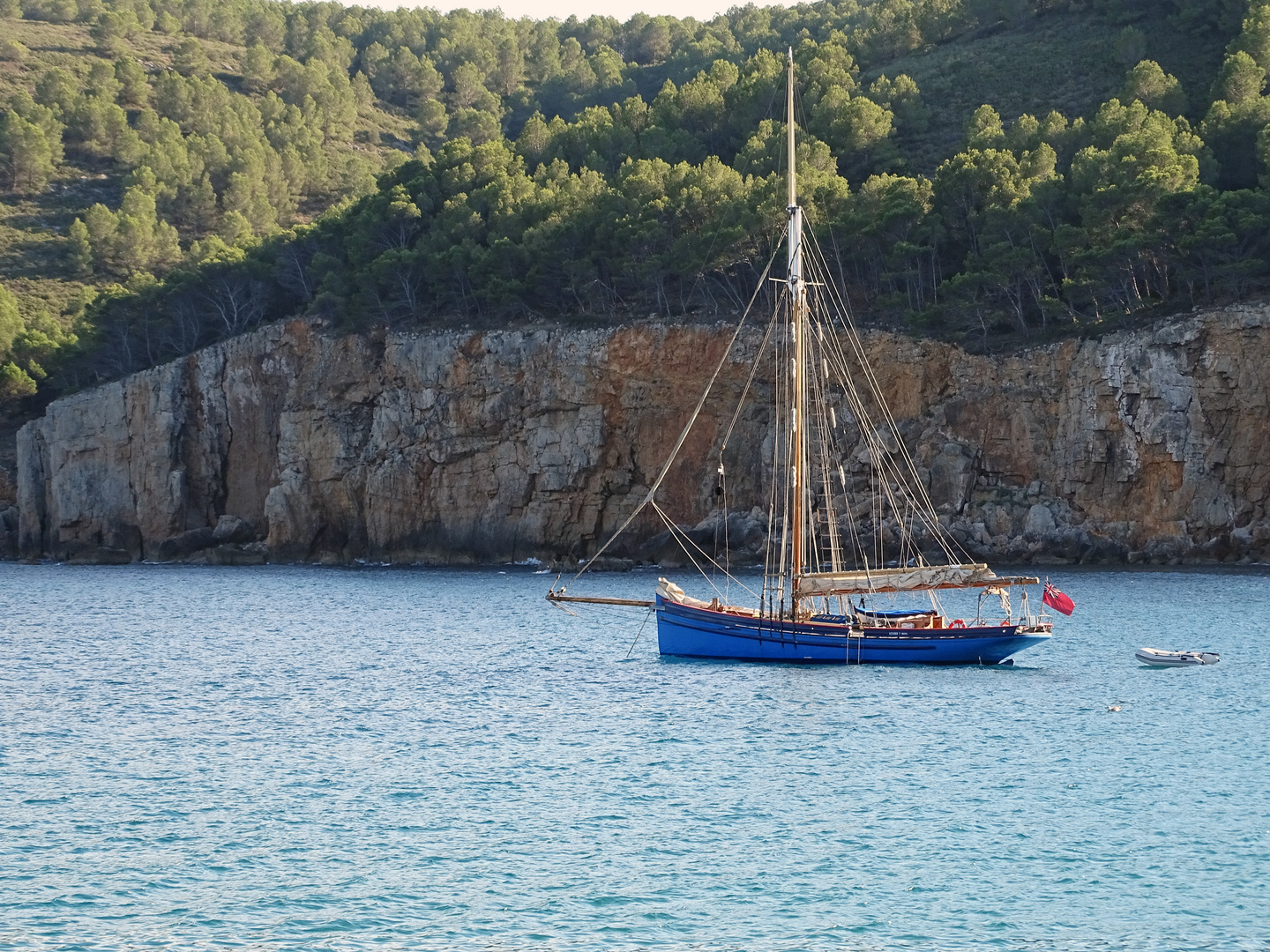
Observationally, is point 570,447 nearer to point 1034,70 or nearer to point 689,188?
point 689,188

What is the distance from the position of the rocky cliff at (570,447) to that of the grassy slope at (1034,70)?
24.7 meters

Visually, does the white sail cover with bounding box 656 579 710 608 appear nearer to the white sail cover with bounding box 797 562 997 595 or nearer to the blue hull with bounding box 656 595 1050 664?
the blue hull with bounding box 656 595 1050 664

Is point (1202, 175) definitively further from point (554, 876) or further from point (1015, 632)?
point (554, 876)

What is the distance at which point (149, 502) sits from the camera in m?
88.1

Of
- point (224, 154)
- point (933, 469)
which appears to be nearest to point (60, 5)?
point (224, 154)

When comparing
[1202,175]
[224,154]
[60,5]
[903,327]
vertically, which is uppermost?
[60,5]

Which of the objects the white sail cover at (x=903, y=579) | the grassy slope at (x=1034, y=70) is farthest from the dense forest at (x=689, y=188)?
the white sail cover at (x=903, y=579)

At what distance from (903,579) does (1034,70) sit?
7223cm

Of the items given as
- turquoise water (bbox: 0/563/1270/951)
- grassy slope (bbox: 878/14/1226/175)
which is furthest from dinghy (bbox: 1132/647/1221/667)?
grassy slope (bbox: 878/14/1226/175)

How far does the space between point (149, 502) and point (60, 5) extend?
9738 cm

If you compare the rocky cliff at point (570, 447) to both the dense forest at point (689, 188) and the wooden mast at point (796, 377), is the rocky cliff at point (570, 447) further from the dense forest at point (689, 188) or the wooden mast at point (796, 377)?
the wooden mast at point (796, 377)

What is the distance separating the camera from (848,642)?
40250mm

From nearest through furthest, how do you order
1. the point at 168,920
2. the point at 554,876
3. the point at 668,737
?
the point at 168,920
the point at 554,876
the point at 668,737

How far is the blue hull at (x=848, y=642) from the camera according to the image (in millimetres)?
40062
